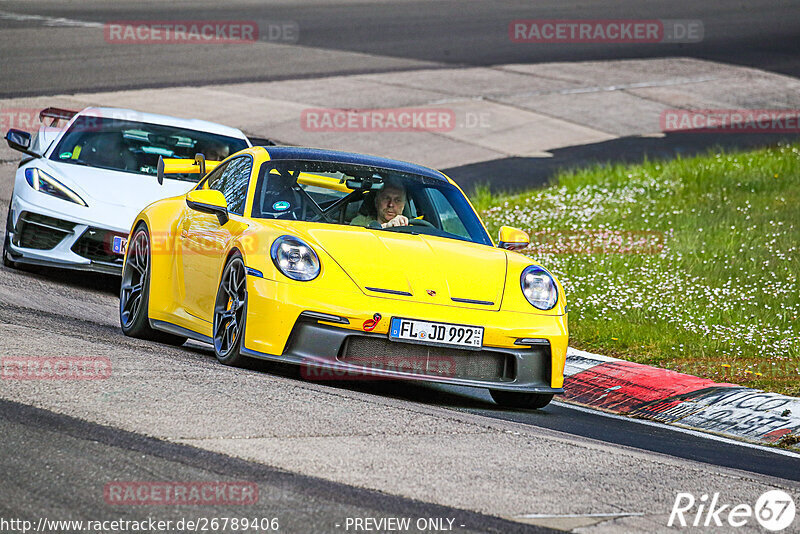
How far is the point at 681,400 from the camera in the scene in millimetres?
8453

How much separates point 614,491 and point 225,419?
1.71 m

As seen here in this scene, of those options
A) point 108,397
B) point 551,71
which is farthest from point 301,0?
point 108,397

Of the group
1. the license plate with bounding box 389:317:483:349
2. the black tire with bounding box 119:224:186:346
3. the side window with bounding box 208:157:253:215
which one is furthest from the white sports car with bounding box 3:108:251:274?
the license plate with bounding box 389:317:483:349

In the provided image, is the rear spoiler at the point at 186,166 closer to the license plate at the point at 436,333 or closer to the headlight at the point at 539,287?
the headlight at the point at 539,287

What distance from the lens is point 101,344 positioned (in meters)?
7.43

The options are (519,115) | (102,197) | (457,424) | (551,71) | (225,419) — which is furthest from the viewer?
(551,71)

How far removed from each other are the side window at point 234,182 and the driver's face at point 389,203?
2.79ft

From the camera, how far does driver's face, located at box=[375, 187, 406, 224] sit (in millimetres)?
8344

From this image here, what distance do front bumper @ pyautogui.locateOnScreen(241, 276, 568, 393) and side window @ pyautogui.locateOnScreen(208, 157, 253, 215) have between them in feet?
3.65

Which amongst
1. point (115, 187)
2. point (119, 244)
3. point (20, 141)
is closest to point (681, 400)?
point (119, 244)

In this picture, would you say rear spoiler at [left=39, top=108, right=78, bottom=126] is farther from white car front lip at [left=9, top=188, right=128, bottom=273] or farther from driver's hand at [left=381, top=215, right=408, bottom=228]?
driver's hand at [left=381, top=215, right=408, bottom=228]

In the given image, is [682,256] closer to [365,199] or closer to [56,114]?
[365,199]

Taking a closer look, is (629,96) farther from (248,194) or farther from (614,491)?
(614,491)

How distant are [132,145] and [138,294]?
310 centimetres
